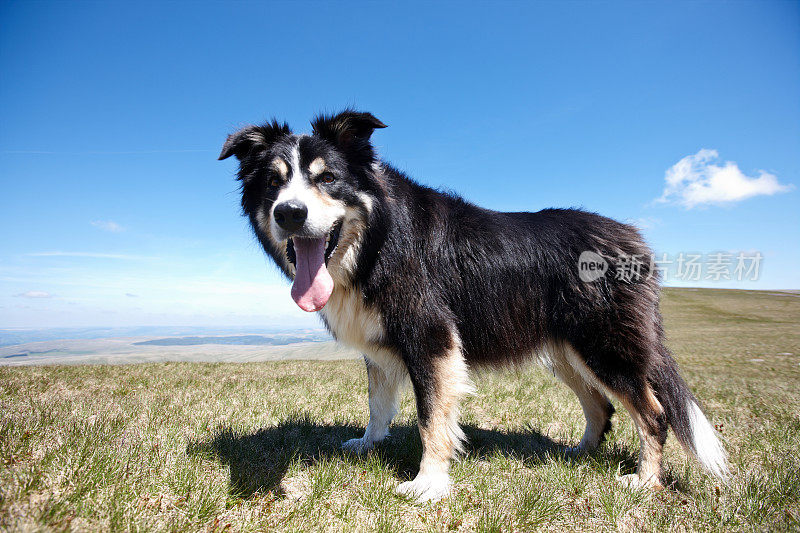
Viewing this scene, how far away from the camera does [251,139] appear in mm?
3268

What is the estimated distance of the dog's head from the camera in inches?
110

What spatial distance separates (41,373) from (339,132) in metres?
8.52

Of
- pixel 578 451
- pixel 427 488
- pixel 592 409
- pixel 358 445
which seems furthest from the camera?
pixel 592 409

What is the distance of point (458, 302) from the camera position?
3.33 m

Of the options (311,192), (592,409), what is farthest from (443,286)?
(592,409)

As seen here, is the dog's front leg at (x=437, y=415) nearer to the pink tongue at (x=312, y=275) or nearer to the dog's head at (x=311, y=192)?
the pink tongue at (x=312, y=275)

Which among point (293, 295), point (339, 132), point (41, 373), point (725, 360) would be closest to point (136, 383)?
point (41, 373)

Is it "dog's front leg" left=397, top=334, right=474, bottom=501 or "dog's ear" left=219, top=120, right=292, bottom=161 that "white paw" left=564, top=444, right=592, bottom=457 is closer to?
"dog's front leg" left=397, top=334, right=474, bottom=501

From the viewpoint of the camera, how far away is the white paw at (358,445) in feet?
11.9

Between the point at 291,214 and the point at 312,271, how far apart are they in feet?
1.65

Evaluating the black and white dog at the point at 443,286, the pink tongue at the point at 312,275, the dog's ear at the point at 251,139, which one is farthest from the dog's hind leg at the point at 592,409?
the dog's ear at the point at 251,139

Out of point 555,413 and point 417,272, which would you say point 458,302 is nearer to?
point 417,272

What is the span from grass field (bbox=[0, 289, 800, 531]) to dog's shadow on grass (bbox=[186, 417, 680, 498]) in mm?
19

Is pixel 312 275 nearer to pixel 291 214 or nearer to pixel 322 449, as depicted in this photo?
pixel 291 214
